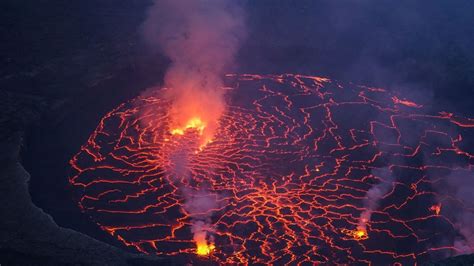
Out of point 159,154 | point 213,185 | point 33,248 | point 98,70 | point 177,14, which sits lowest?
point 33,248

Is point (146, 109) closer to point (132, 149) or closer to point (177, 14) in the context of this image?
point (132, 149)

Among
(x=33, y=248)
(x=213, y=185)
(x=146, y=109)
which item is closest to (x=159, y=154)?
(x=213, y=185)

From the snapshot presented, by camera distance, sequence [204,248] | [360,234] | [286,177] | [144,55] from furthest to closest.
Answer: [144,55] → [286,177] → [360,234] → [204,248]

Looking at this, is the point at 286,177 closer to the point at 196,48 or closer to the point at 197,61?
the point at 197,61

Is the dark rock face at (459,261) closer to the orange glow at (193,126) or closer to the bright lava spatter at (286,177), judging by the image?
the bright lava spatter at (286,177)

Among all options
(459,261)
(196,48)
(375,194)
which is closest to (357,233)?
(375,194)

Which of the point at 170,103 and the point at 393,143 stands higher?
the point at 170,103

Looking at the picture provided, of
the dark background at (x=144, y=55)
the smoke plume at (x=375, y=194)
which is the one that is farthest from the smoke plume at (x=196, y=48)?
the smoke plume at (x=375, y=194)
